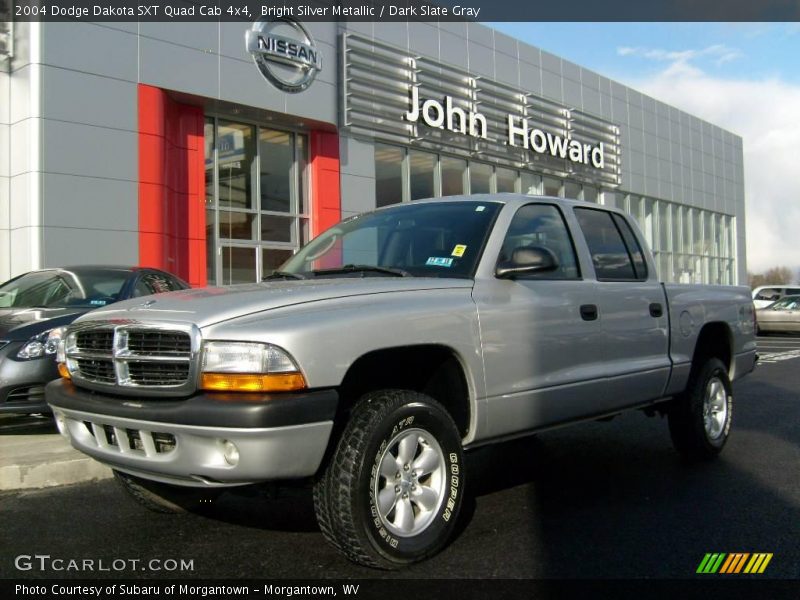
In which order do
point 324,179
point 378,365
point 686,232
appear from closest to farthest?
1. point 378,365
2. point 324,179
3. point 686,232

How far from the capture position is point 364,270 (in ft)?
13.8

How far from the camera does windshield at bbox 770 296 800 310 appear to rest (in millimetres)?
21266

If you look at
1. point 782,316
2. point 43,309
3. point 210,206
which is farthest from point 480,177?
point 43,309

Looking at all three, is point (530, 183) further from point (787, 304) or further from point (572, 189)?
point (787, 304)

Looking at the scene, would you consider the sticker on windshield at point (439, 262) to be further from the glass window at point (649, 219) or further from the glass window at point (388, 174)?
the glass window at point (649, 219)

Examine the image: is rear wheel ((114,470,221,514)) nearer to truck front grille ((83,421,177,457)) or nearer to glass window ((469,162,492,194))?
truck front grille ((83,421,177,457))

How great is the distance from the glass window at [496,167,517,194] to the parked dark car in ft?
54.8

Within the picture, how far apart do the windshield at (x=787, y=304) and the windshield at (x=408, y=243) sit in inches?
777

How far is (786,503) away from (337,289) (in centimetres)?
307

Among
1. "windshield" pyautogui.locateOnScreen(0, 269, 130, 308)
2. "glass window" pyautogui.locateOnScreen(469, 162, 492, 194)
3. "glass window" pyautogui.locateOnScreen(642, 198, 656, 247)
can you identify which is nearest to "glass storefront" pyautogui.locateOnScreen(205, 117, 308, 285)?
"glass window" pyautogui.locateOnScreen(469, 162, 492, 194)

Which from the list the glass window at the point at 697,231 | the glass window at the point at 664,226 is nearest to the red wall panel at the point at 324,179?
the glass window at the point at 664,226

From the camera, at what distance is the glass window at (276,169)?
17641mm

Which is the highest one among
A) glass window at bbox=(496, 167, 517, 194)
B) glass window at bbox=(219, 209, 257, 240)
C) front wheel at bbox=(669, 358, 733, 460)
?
glass window at bbox=(496, 167, 517, 194)

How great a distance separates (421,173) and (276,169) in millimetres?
4773
